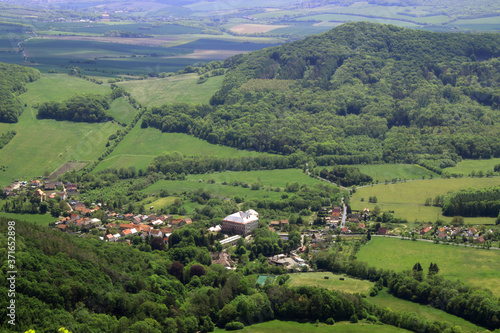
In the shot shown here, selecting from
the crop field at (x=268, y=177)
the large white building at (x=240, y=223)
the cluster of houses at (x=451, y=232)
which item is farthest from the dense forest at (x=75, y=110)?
the cluster of houses at (x=451, y=232)

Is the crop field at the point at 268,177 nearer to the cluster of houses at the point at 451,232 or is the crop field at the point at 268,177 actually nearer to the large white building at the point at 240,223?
the large white building at the point at 240,223

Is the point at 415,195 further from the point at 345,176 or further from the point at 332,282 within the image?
the point at 332,282

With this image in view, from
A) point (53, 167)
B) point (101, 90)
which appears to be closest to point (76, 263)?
point (53, 167)

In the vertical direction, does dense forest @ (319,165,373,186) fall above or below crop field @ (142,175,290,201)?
above

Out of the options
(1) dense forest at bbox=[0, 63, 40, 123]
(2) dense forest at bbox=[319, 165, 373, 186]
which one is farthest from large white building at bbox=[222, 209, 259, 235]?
(1) dense forest at bbox=[0, 63, 40, 123]

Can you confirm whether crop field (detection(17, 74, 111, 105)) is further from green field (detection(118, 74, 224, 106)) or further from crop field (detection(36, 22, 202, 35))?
crop field (detection(36, 22, 202, 35))

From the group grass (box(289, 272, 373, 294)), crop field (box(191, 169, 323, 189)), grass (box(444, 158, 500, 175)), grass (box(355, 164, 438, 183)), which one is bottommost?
crop field (box(191, 169, 323, 189))

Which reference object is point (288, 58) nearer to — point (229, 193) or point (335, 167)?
point (335, 167)
